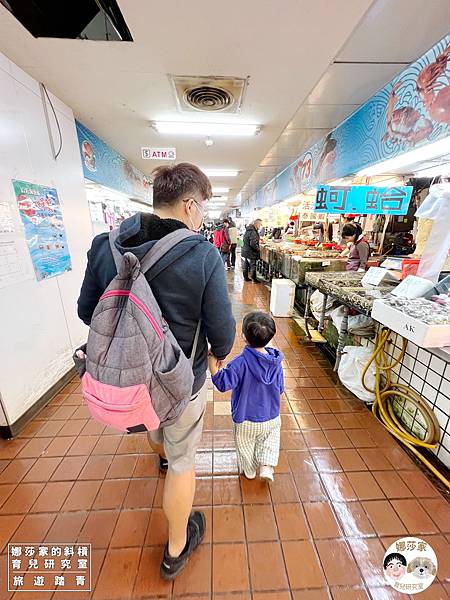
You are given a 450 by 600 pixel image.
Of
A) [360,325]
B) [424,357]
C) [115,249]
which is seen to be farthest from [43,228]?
[424,357]

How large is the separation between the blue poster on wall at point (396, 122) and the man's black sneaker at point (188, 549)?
3244 millimetres

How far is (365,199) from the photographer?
10.0 ft

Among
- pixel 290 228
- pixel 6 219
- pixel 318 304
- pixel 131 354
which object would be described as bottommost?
pixel 318 304

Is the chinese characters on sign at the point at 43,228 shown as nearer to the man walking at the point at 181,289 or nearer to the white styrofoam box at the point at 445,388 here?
the man walking at the point at 181,289

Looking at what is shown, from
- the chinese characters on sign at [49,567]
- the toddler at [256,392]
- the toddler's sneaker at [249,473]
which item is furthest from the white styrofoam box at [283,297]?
the chinese characters on sign at [49,567]

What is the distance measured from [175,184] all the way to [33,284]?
1950 millimetres

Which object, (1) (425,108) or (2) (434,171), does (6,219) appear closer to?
(1) (425,108)

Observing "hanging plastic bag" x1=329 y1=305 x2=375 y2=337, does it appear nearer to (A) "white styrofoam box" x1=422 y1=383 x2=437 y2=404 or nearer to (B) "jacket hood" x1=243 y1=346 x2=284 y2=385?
(A) "white styrofoam box" x1=422 y1=383 x2=437 y2=404

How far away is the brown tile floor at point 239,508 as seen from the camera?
120cm

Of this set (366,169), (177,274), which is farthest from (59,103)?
(366,169)

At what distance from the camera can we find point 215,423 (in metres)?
2.17

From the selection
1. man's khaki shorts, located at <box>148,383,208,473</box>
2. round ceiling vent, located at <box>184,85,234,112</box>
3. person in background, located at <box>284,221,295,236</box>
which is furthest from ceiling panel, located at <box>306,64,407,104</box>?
person in background, located at <box>284,221,295,236</box>

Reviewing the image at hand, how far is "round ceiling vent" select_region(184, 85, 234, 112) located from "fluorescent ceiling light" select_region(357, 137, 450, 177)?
6.17 ft

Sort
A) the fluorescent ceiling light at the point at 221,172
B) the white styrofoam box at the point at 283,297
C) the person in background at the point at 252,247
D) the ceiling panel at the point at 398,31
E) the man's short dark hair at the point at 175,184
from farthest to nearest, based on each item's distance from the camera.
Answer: the person in background at the point at 252,247 < the fluorescent ceiling light at the point at 221,172 < the white styrofoam box at the point at 283,297 < the ceiling panel at the point at 398,31 < the man's short dark hair at the point at 175,184
